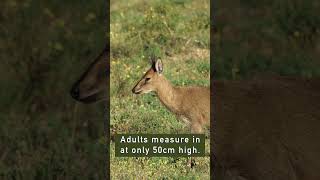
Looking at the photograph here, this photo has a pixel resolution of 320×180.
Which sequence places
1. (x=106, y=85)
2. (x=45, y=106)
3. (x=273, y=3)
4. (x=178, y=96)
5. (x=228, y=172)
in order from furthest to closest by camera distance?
(x=273, y=3) < (x=45, y=106) < (x=106, y=85) < (x=178, y=96) < (x=228, y=172)

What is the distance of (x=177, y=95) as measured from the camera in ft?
16.0

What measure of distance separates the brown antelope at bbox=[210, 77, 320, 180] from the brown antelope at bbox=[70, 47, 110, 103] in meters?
1.14

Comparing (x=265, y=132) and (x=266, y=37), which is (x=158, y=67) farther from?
(x=266, y=37)

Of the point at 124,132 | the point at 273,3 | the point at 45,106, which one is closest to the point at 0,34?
the point at 45,106

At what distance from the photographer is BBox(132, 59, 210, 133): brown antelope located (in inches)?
186

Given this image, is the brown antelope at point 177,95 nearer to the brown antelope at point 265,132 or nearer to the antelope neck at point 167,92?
the antelope neck at point 167,92

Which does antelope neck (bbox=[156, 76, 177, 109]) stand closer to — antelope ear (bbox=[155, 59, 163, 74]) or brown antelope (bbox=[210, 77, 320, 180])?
antelope ear (bbox=[155, 59, 163, 74])

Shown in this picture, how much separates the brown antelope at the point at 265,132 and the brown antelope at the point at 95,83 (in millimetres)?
1143

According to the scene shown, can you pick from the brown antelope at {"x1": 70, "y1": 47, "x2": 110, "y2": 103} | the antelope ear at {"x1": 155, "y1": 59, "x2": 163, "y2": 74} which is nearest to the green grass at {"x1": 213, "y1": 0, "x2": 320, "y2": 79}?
the brown antelope at {"x1": 70, "y1": 47, "x2": 110, "y2": 103}

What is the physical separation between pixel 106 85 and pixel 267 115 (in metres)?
1.35

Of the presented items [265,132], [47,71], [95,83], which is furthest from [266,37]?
[265,132]

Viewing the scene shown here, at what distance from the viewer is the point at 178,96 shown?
192 inches

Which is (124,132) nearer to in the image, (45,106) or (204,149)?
(204,149)

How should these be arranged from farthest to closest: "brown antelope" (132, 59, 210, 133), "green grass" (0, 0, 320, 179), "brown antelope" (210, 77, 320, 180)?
"green grass" (0, 0, 320, 179), "brown antelope" (132, 59, 210, 133), "brown antelope" (210, 77, 320, 180)
